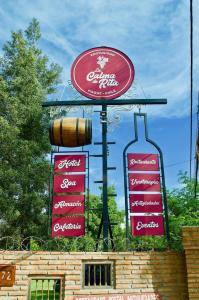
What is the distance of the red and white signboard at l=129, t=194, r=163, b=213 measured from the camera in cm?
918

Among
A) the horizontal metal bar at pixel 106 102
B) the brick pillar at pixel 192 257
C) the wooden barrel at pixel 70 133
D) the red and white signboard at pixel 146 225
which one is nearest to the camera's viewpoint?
the brick pillar at pixel 192 257

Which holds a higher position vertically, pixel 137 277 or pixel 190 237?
pixel 190 237

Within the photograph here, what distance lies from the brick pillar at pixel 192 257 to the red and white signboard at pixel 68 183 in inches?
143

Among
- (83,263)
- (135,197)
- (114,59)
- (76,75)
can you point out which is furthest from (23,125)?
(83,263)

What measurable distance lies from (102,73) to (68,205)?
512 cm

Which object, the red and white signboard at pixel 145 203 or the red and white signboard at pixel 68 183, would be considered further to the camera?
the red and white signboard at pixel 68 183

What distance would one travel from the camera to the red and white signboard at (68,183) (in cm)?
959

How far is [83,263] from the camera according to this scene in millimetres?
6809

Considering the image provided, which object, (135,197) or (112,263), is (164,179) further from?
(112,263)

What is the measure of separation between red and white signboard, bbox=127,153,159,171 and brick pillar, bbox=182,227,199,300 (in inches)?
122

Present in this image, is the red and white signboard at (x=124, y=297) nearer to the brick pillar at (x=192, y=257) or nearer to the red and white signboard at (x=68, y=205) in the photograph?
the brick pillar at (x=192, y=257)

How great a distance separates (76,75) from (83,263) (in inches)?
283

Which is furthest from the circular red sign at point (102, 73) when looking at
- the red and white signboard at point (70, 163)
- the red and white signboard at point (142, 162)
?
the red and white signboard at point (142, 162)

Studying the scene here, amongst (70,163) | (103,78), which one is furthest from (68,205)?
(103,78)
